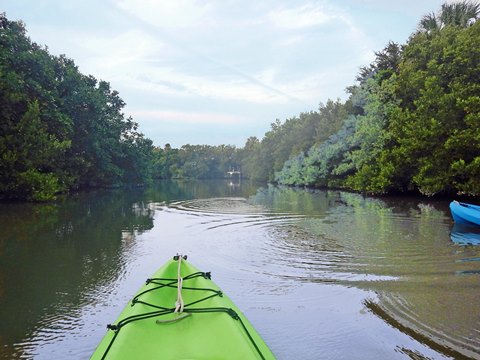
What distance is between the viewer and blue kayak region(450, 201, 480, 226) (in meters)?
12.0

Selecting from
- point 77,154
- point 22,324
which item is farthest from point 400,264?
point 77,154

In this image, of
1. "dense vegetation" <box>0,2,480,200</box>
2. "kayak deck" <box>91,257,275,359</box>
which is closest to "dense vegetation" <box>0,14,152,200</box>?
"dense vegetation" <box>0,2,480,200</box>

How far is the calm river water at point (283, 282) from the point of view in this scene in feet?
15.1

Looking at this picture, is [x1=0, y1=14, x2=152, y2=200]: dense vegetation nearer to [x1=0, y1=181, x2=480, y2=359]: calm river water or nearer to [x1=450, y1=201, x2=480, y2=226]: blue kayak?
[x1=0, y1=181, x2=480, y2=359]: calm river water

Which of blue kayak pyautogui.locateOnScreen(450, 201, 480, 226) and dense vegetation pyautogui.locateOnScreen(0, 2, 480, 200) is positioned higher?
dense vegetation pyautogui.locateOnScreen(0, 2, 480, 200)

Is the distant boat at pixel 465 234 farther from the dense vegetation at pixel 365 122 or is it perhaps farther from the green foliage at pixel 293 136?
the green foliage at pixel 293 136

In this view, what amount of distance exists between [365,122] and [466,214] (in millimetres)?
17427

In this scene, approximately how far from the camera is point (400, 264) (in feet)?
26.2

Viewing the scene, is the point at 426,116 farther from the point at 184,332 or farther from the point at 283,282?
the point at 184,332

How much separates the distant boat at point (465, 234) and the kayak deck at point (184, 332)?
27.0ft

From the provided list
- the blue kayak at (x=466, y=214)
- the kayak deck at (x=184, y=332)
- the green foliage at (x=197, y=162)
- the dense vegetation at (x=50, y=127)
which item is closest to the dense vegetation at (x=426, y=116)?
the blue kayak at (x=466, y=214)

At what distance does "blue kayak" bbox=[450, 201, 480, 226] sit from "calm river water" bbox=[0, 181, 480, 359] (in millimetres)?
842

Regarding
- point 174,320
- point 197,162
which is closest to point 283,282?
point 174,320

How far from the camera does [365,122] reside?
94.5 feet
